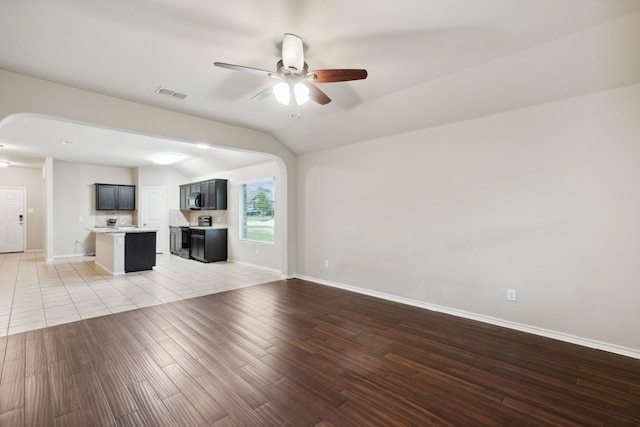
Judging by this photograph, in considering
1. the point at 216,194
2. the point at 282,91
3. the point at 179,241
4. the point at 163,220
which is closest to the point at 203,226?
the point at 179,241

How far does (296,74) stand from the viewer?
2.41 meters

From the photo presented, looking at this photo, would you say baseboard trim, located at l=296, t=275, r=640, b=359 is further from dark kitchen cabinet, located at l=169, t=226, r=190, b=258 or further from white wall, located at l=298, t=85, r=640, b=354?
dark kitchen cabinet, located at l=169, t=226, r=190, b=258

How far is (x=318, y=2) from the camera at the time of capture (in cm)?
201

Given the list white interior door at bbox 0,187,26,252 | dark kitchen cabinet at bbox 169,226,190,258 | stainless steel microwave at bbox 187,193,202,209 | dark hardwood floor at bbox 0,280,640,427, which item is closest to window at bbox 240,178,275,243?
stainless steel microwave at bbox 187,193,202,209

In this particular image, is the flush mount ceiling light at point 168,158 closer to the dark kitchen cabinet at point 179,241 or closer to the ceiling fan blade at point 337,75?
the dark kitchen cabinet at point 179,241

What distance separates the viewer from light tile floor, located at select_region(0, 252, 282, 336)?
374 cm

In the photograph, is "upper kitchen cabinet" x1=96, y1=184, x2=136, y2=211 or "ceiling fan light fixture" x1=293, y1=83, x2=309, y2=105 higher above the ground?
"ceiling fan light fixture" x1=293, y1=83, x2=309, y2=105

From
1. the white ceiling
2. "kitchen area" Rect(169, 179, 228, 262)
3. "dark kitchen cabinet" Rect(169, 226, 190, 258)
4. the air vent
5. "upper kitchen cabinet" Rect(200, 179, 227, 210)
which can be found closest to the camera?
the white ceiling

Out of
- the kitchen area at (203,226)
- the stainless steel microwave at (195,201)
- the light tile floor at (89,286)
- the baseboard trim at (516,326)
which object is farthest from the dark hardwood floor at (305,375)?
the stainless steel microwave at (195,201)

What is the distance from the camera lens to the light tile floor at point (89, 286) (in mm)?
3744

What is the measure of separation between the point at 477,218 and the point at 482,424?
2.34m

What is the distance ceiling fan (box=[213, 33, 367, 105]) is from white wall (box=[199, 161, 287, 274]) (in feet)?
10.7

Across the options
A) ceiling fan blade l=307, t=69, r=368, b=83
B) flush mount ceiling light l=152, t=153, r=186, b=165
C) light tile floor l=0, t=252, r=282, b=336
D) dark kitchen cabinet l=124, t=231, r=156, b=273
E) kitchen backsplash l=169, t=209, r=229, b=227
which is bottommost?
light tile floor l=0, t=252, r=282, b=336

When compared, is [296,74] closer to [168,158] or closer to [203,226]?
[168,158]
